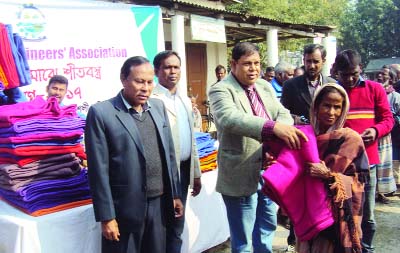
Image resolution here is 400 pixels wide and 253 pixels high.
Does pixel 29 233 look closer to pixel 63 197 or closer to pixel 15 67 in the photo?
pixel 63 197

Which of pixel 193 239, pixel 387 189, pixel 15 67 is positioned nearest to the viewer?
pixel 15 67

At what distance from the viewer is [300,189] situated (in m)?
2.31

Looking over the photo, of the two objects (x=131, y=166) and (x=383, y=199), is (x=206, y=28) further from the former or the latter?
(x=131, y=166)

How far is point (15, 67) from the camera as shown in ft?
10.1

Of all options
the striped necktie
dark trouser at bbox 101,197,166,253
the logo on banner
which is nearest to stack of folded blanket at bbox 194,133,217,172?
the striped necktie

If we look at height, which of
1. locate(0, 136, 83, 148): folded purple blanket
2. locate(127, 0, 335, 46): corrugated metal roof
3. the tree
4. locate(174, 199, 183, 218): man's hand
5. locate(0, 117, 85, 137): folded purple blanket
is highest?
the tree

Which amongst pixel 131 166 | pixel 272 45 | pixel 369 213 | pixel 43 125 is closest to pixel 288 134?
pixel 131 166

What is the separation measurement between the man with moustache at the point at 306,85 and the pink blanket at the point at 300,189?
91cm

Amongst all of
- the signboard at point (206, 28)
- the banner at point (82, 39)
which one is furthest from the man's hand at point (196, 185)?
the signboard at point (206, 28)

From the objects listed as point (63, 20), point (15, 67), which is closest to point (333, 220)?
point (15, 67)

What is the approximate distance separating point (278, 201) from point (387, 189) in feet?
9.22

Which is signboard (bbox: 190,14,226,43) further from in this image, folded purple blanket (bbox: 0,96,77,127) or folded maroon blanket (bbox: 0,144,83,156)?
folded maroon blanket (bbox: 0,144,83,156)

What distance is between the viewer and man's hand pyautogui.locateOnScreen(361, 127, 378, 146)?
2.87m

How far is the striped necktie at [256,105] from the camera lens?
2602 millimetres
